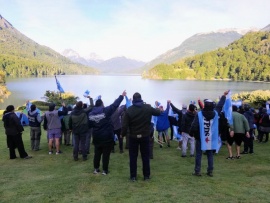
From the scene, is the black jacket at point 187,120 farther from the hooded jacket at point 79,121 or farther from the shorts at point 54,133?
the shorts at point 54,133

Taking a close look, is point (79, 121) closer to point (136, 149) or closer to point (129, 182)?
point (136, 149)

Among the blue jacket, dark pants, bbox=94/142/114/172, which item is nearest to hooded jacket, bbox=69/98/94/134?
dark pants, bbox=94/142/114/172

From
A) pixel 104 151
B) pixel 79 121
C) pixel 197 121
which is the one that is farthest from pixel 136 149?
pixel 79 121

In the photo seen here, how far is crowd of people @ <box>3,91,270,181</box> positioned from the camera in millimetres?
7328

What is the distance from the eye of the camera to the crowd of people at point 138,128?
7.33 metres

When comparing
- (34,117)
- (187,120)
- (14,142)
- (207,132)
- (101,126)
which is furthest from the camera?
(34,117)

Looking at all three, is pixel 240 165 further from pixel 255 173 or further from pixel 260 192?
pixel 260 192

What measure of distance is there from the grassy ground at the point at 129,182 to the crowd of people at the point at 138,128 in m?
0.45

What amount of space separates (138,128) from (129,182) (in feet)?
4.57

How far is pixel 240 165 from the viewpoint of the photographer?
9.27 metres

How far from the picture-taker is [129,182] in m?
7.35

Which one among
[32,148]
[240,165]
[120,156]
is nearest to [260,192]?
[240,165]

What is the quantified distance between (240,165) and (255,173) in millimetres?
1079

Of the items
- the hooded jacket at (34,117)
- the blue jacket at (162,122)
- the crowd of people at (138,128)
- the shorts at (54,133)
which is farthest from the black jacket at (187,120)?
the hooded jacket at (34,117)
